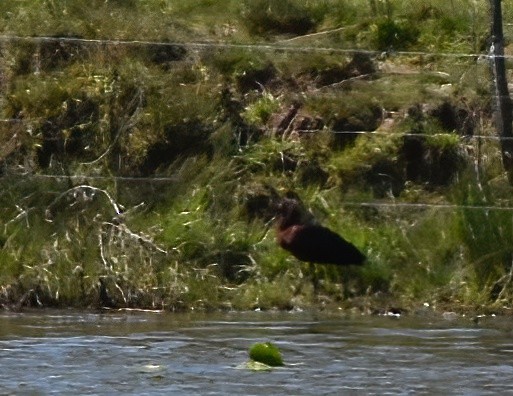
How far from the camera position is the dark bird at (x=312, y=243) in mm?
10266

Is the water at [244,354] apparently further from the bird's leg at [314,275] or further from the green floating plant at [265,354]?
the bird's leg at [314,275]

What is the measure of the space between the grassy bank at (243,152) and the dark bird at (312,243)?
4.03 feet

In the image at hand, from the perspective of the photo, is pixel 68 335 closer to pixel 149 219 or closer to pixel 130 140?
pixel 149 219

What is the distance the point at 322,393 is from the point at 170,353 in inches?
58.9

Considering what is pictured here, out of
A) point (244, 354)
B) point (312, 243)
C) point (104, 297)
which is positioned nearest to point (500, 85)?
point (312, 243)

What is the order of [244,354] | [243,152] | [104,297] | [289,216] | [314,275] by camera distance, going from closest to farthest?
1. [244,354]
2. [289,216]
3. [104,297]
4. [314,275]
5. [243,152]

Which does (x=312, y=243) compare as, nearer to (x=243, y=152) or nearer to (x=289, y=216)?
(x=289, y=216)

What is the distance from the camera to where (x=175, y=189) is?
504 inches

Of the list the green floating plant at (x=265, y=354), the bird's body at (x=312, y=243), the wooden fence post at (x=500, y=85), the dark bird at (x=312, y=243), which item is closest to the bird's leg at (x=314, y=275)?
the dark bird at (x=312, y=243)

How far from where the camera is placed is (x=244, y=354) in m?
9.91

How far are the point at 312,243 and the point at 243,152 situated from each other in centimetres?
294

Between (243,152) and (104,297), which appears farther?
(243,152)

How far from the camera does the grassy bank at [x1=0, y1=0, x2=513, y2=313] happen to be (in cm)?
1188

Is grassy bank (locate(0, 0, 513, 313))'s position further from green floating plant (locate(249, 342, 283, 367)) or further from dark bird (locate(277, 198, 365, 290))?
green floating plant (locate(249, 342, 283, 367))
